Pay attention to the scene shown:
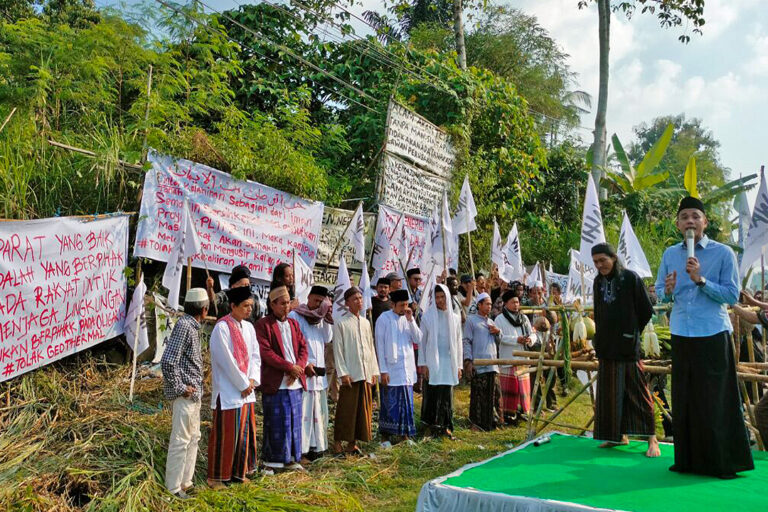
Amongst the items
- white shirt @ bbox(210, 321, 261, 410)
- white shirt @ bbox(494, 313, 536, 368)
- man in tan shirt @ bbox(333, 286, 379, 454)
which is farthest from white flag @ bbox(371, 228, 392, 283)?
white shirt @ bbox(210, 321, 261, 410)

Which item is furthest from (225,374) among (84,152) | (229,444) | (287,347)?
(84,152)

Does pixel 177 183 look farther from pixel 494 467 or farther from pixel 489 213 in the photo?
pixel 489 213

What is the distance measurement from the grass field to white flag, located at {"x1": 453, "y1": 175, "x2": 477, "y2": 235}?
13.0 ft

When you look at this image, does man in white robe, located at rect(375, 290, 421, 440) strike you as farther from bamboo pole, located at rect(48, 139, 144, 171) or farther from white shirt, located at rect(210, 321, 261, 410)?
bamboo pole, located at rect(48, 139, 144, 171)

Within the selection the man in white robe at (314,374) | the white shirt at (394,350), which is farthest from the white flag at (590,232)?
the man in white robe at (314,374)

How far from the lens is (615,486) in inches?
160

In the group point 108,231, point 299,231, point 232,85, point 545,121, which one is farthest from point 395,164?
point 545,121

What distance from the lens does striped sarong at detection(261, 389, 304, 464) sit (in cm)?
587

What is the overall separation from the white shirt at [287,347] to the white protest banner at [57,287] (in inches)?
62.2

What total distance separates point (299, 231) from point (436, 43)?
1653 centimetres

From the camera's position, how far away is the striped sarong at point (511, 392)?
8.69m

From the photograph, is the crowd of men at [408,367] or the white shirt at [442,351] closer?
the crowd of men at [408,367]

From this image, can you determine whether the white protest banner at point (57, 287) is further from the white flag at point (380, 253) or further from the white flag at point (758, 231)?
the white flag at point (758, 231)

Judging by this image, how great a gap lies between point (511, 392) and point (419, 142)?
193 inches
